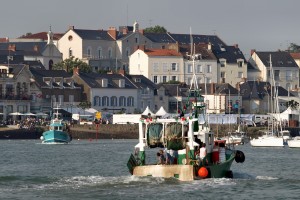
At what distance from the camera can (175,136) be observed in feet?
208

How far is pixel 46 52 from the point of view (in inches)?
7830

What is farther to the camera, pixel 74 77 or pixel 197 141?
pixel 74 77

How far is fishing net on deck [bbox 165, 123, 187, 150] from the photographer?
63219 millimetres

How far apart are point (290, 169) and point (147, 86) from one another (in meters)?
99.9

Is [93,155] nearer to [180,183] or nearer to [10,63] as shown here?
[180,183]

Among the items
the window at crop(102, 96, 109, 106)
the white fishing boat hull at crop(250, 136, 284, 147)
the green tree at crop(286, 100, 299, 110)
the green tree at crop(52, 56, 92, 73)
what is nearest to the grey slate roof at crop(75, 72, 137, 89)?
the window at crop(102, 96, 109, 106)

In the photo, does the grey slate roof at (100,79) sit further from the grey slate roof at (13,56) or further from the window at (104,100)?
the grey slate roof at (13,56)

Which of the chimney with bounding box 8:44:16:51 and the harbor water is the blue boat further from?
the chimney with bounding box 8:44:16:51

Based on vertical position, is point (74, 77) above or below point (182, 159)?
above

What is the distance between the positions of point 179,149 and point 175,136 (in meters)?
0.71

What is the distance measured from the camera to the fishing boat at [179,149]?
62.6 m

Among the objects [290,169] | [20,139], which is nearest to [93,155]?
[290,169]

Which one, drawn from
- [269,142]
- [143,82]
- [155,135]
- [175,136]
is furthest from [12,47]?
[175,136]

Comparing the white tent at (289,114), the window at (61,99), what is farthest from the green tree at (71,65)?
the white tent at (289,114)
